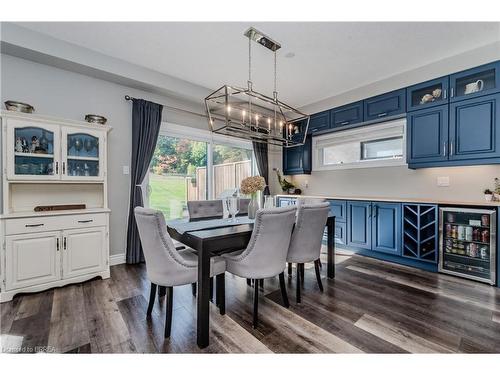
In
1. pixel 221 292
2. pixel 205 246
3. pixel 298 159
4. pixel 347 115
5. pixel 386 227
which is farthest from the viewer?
pixel 298 159

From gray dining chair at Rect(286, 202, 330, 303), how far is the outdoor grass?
2.10 meters

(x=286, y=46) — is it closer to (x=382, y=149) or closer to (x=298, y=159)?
(x=382, y=149)

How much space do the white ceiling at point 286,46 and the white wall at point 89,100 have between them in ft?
1.52

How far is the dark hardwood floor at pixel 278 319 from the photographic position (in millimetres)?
1539

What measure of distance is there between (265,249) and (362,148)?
3.24 metres

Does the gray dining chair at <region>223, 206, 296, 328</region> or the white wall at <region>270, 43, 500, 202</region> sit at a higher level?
the white wall at <region>270, 43, 500, 202</region>

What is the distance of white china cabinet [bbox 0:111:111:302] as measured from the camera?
221 centimetres

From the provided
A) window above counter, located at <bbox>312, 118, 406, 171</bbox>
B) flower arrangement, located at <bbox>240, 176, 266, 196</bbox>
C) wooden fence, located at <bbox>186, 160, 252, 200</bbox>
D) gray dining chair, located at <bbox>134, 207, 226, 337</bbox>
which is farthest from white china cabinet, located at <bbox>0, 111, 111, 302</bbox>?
window above counter, located at <bbox>312, 118, 406, 171</bbox>

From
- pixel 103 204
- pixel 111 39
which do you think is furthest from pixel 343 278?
pixel 111 39

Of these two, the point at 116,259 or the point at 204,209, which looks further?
the point at 116,259

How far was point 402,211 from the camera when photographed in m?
3.10

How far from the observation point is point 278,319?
1.87 meters

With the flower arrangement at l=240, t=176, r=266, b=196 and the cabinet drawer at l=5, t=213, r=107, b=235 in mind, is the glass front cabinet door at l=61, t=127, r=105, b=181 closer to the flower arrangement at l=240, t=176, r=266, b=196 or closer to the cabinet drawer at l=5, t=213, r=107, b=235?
the cabinet drawer at l=5, t=213, r=107, b=235


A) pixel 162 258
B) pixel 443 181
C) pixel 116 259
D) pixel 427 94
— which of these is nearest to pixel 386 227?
pixel 443 181
